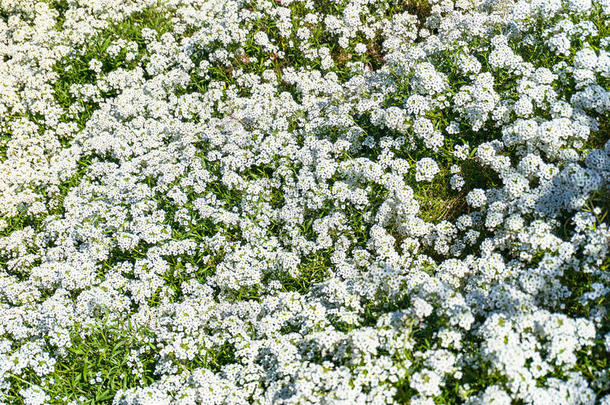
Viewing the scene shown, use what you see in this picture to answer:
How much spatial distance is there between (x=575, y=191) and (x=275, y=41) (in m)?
6.34

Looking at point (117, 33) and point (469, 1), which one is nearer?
point (469, 1)

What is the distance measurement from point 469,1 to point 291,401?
8.05m

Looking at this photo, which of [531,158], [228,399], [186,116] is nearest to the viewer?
[228,399]

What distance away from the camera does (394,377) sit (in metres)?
5.29

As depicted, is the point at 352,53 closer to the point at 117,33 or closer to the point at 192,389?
the point at 117,33

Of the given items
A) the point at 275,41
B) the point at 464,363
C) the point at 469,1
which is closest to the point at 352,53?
the point at 275,41

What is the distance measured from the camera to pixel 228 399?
5781 millimetres

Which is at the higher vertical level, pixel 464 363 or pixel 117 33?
pixel 117 33

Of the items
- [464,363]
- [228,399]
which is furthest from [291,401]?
[464,363]

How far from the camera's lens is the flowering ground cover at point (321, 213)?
5.65 metres

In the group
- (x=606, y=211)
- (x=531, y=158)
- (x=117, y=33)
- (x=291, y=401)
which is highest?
(x=117, y=33)

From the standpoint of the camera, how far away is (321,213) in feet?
25.8

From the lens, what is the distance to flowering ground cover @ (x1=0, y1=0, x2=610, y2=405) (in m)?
5.65

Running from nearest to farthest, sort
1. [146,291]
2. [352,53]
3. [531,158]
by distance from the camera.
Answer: [531,158], [146,291], [352,53]
